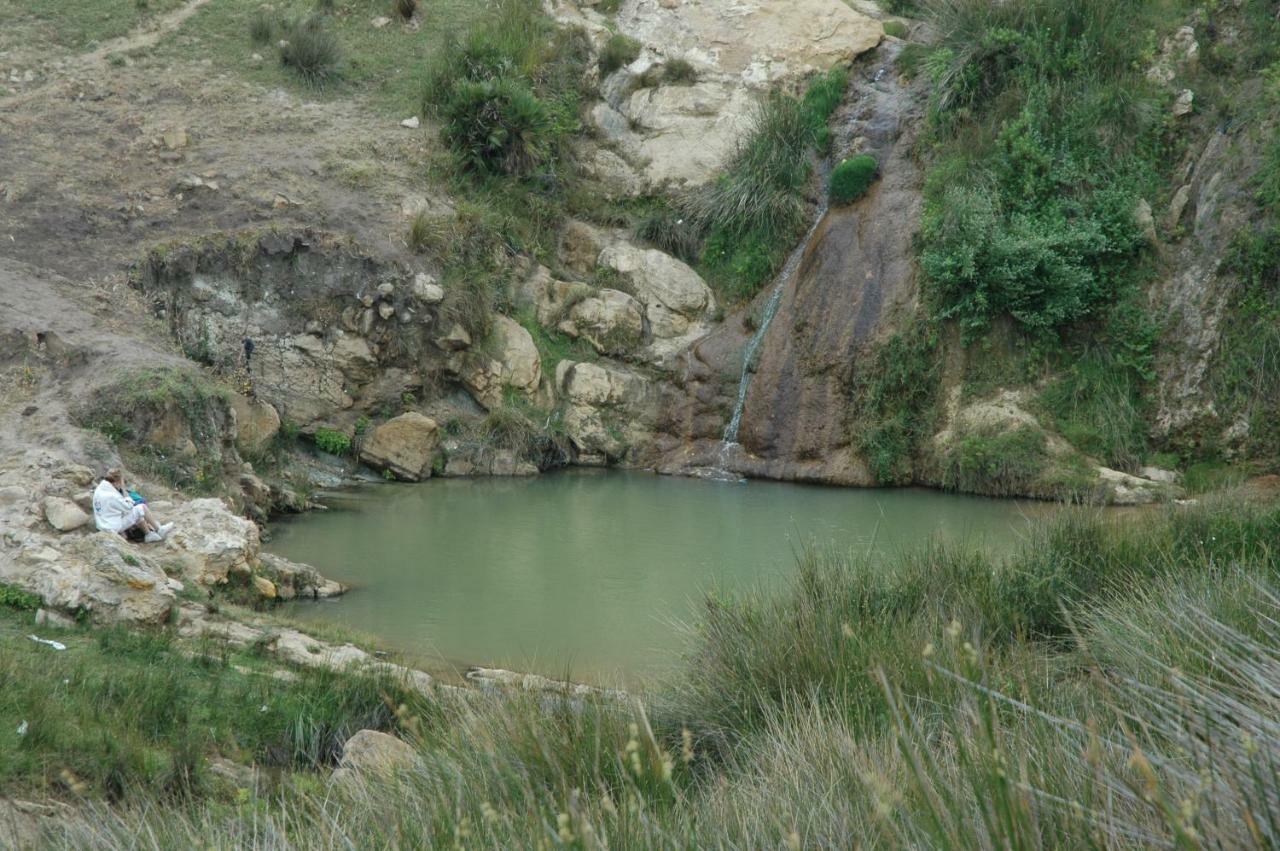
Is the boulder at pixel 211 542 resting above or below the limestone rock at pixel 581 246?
below

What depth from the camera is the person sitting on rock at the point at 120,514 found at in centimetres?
828

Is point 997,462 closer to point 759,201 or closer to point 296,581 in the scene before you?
point 759,201

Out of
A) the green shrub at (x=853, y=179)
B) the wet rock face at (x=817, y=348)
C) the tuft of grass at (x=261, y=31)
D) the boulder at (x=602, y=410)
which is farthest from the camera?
the tuft of grass at (x=261, y=31)

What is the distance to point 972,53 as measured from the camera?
1698cm

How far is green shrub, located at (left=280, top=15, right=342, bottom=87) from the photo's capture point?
19891 mm

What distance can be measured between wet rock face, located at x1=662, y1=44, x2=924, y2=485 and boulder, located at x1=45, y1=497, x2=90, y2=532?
939cm

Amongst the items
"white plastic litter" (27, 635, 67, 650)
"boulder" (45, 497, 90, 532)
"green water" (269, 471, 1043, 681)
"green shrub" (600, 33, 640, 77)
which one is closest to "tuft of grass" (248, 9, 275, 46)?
"green shrub" (600, 33, 640, 77)

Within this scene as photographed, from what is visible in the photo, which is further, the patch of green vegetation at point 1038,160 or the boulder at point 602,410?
the boulder at point 602,410

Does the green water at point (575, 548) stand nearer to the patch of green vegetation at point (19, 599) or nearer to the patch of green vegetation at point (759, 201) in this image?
the patch of green vegetation at point (19, 599)

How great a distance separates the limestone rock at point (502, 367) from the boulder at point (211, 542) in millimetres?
7125

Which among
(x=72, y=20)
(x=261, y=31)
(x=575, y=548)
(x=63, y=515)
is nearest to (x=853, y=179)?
(x=575, y=548)

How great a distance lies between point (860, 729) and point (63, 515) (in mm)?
6865

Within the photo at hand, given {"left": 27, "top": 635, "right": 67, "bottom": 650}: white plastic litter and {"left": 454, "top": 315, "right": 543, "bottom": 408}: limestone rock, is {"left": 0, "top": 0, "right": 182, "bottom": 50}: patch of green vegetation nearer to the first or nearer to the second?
{"left": 454, "top": 315, "right": 543, "bottom": 408}: limestone rock

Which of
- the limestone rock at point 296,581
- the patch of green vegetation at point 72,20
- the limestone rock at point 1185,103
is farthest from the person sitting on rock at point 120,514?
the limestone rock at point 1185,103
